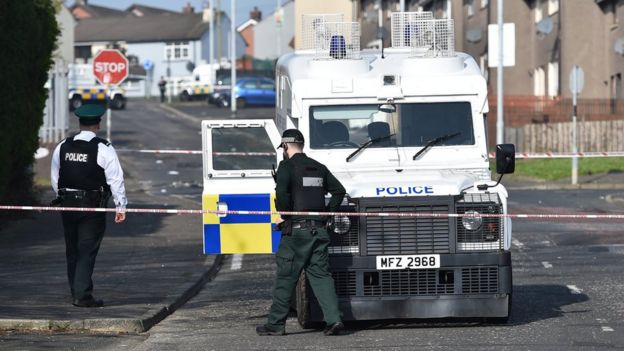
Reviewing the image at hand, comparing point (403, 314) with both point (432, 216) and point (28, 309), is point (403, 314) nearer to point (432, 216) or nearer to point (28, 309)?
point (432, 216)

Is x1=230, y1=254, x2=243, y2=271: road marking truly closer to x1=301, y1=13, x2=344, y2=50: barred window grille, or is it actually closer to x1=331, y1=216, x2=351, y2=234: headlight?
x1=301, y1=13, x2=344, y2=50: barred window grille

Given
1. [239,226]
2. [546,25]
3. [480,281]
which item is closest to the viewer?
[480,281]

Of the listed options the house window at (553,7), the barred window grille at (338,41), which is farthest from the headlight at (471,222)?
the house window at (553,7)

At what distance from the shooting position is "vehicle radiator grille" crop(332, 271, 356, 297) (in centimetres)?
1149

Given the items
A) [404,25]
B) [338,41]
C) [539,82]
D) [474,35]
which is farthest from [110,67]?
[539,82]

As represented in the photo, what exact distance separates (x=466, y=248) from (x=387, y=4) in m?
58.7

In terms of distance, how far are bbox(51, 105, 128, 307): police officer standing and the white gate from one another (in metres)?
23.4

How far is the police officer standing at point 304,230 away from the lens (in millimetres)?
11133

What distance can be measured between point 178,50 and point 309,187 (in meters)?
105

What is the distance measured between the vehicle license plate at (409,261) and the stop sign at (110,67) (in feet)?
65.1

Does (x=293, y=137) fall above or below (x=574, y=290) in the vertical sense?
Result: above

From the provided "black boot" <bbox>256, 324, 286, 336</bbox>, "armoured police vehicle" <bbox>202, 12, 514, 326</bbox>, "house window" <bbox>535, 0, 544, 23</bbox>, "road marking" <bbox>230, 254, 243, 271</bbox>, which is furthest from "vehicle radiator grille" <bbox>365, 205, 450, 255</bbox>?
"house window" <bbox>535, 0, 544, 23</bbox>

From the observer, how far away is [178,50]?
115062 millimetres

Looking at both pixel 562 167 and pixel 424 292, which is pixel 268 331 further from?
pixel 562 167
